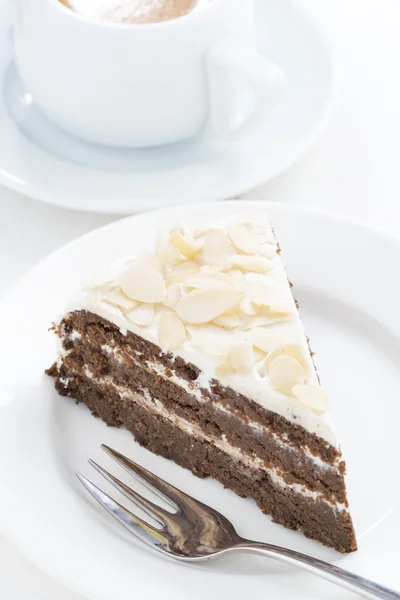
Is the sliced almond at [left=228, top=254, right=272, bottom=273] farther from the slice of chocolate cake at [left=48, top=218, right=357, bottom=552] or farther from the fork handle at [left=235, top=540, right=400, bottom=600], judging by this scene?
the fork handle at [left=235, top=540, right=400, bottom=600]

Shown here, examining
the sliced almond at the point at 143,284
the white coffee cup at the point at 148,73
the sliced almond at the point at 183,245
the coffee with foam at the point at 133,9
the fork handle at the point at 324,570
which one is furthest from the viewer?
the coffee with foam at the point at 133,9

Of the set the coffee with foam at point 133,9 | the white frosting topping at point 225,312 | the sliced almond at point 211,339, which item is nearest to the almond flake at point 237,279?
the white frosting topping at point 225,312

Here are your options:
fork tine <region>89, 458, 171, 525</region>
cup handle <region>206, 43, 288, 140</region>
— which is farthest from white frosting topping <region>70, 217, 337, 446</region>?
cup handle <region>206, 43, 288, 140</region>

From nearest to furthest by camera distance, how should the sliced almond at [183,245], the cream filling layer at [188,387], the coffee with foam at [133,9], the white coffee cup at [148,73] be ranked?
the cream filling layer at [188,387]
the sliced almond at [183,245]
the white coffee cup at [148,73]
the coffee with foam at [133,9]

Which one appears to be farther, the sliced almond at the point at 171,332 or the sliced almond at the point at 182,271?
the sliced almond at the point at 182,271

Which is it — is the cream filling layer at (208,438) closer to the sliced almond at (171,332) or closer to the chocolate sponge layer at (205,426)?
the chocolate sponge layer at (205,426)

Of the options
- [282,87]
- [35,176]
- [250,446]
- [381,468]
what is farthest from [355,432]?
[35,176]
